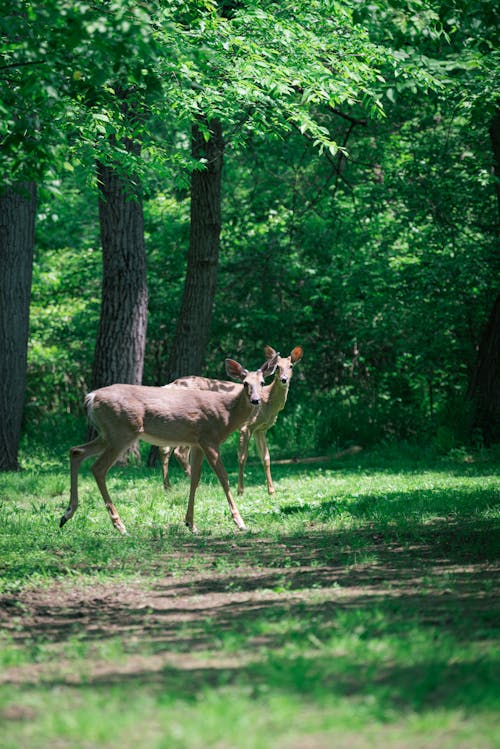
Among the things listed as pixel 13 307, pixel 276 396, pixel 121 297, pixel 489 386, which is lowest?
pixel 276 396

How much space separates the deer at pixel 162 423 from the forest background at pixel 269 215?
2.17m

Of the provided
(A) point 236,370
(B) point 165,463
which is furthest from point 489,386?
(A) point 236,370

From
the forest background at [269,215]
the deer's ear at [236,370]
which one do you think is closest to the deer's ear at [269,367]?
the deer's ear at [236,370]

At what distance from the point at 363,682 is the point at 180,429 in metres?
6.03

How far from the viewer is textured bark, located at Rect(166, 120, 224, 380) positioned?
51.3ft

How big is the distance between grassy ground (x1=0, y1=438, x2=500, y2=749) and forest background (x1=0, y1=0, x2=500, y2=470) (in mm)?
2951

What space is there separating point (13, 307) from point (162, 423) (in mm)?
5149

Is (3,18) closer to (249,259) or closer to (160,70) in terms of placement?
(160,70)

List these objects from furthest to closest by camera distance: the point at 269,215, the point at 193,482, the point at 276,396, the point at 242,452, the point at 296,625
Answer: the point at 269,215
the point at 276,396
the point at 242,452
the point at 193,482
the point at 296,625

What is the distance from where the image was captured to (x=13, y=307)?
14617 mm

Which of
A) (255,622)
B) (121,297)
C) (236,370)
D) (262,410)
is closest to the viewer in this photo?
(255,622)

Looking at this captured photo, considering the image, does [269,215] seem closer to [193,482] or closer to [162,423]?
[162,423]

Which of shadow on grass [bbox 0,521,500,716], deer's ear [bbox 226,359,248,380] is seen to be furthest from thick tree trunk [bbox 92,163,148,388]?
shadow on grass [bbox 0,521,500,716]

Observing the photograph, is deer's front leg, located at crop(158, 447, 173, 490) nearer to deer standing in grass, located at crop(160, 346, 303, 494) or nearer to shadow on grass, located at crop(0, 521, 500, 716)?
deer standing in grass, located at crop(160, 346, 303, 494)
